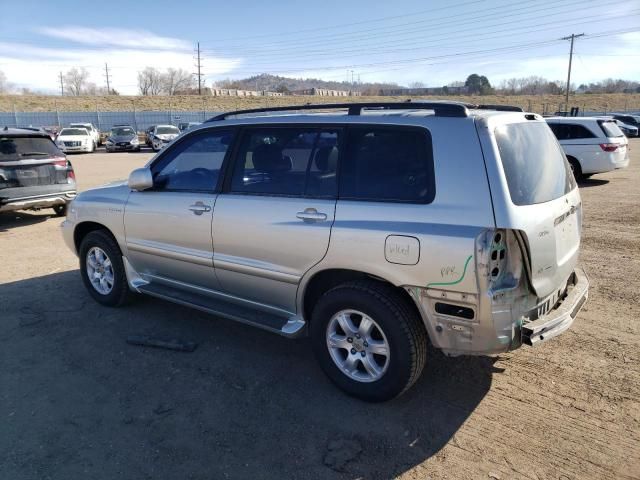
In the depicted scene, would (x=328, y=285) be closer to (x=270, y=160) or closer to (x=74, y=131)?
(x=270, y=160)

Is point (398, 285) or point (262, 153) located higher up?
point (262, 153)

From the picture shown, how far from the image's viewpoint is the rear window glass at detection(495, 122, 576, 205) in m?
2.85

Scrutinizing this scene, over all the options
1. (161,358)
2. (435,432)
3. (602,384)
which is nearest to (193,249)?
(161,358)

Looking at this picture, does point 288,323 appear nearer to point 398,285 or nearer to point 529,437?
point 398,285

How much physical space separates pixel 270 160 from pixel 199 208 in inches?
29.0

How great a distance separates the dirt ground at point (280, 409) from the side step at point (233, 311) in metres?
0.36

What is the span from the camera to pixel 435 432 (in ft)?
9.71

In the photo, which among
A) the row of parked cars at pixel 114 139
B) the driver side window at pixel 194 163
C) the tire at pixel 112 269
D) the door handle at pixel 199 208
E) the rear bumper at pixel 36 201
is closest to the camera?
the door handle at pixel 199 208

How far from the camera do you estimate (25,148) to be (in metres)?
8.77

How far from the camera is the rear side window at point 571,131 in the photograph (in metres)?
12.7

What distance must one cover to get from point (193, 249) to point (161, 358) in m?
0.92

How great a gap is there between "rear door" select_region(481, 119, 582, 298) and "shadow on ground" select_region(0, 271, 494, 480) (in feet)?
3.35

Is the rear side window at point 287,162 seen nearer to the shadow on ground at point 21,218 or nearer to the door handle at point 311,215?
the door handle at point 311,215

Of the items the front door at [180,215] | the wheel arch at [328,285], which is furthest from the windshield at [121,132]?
the wheel arch at [328,285]
